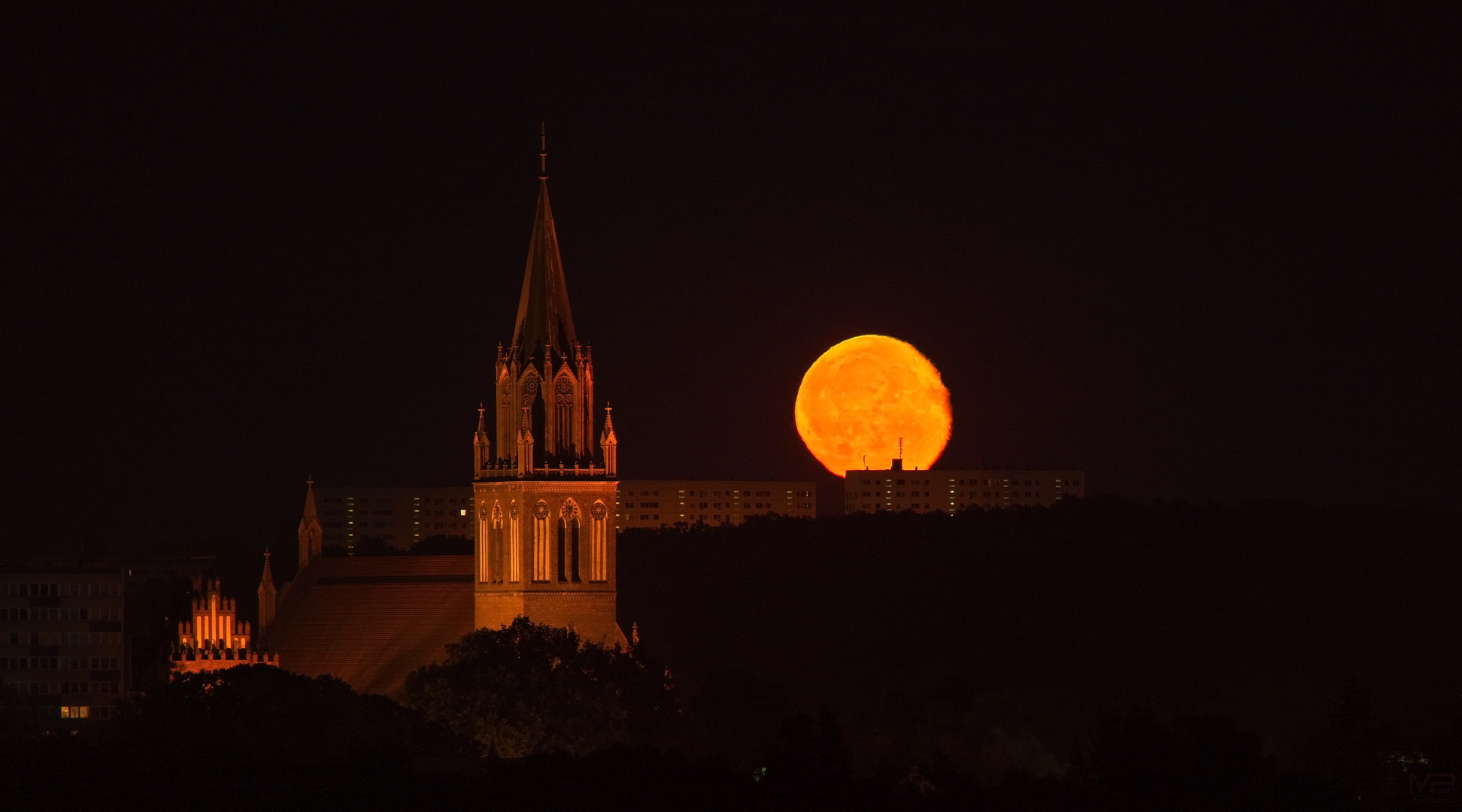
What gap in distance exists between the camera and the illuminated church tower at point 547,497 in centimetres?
12088

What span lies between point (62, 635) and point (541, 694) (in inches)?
2581

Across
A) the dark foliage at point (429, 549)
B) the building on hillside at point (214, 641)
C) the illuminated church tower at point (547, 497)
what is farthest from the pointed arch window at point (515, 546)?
the dark foliage at point (429, 549)

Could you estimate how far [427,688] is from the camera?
112312 mm

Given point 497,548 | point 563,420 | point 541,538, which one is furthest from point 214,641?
point 563,420

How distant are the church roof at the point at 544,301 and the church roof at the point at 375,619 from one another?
9214mm

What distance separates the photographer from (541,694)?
364 feet

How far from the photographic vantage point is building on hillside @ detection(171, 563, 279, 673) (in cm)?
12506

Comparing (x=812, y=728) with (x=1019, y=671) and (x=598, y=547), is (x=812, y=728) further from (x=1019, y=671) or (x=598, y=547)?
(x=1019, y=671)

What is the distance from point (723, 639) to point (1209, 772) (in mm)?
107672

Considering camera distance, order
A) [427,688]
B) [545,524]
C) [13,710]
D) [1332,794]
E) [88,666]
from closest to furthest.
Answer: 1. [1332,794]
2. [427,688]
3. [545,524]
4. [13,710]
5. [88,666]

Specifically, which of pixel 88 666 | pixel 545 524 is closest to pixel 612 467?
pixel 545 524

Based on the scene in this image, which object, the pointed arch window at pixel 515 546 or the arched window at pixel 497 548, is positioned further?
the arched window at pixel 497 548

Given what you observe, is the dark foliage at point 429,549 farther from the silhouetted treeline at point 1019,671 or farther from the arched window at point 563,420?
the arched window at point 563,420

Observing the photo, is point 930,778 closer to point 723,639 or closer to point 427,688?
point 427,688
